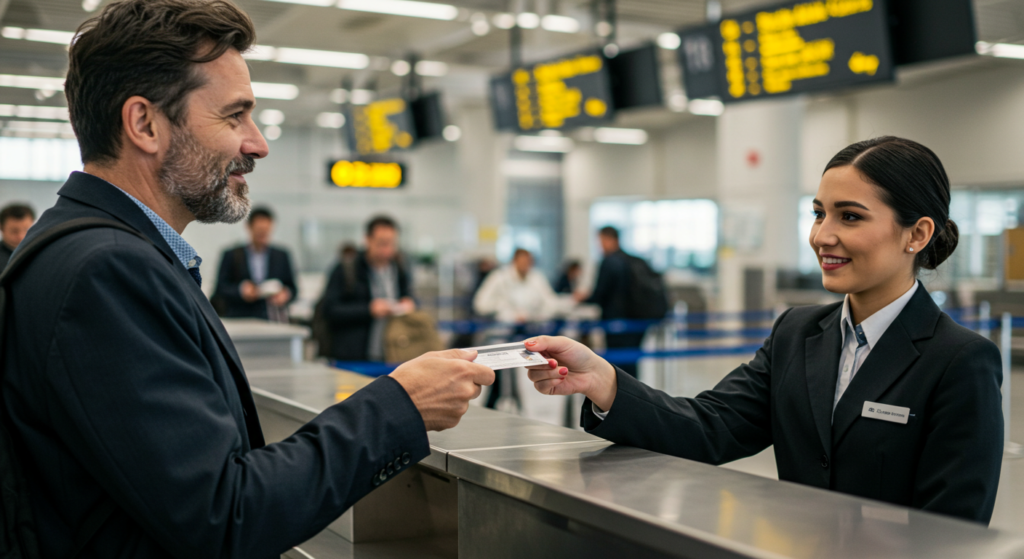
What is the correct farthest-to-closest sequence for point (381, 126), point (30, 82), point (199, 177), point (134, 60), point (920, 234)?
point (30, 82) < point (381, 126) < point (920, 234) < point (199, 177) < point (134, 60)

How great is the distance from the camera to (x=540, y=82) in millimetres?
7961

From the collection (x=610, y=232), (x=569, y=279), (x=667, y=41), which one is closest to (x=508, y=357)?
(x=610, y=232)

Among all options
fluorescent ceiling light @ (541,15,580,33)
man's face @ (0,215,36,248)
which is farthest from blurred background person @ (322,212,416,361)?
fluorescent ceiling light @ (541,15,580,33)

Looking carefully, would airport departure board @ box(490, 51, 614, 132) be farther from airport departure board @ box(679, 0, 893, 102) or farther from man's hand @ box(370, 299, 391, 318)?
man's hand @ box(370, 299, 391, 318)

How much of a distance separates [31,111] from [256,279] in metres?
11.1

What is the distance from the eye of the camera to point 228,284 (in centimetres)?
718

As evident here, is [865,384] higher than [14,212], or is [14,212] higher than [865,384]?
[14,212]

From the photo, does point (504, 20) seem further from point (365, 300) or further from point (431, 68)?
point (365, 300)

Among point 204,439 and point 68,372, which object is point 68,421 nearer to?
point 68,372

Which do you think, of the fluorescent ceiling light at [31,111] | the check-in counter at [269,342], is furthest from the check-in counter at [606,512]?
the fluorescent ceiling light at [31,111]

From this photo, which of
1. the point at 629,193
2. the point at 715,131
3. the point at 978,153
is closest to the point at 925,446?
the point at 978,153

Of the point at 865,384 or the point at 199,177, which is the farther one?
the point at 865,384

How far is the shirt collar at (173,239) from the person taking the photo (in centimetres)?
133

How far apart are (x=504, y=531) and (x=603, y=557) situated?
24 centimetres
